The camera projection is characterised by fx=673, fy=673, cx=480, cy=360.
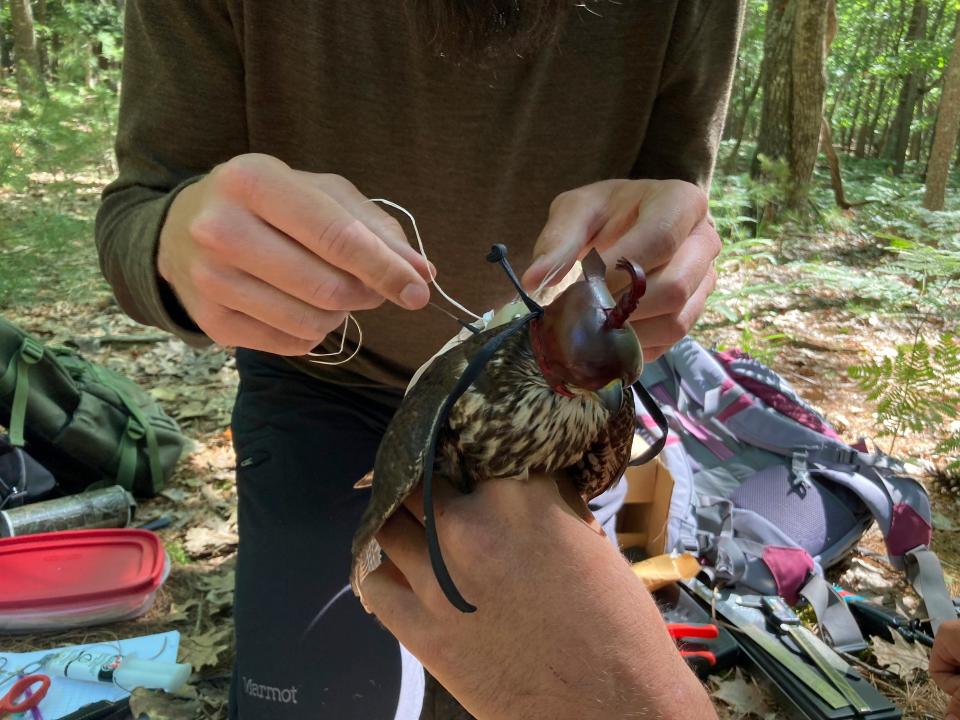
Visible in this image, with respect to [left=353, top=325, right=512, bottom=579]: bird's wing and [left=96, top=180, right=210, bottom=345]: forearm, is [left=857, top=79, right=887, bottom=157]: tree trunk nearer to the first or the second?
[left=96, top=180, right=210, bottom=345]: forearm

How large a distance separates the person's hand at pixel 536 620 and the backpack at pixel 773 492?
2365 mm

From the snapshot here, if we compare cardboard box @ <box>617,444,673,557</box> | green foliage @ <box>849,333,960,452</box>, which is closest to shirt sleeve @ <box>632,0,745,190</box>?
cardboard box @ <box>617,444,673,557</box>

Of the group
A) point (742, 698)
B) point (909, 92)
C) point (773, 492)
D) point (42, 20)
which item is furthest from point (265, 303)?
point (909, 92)

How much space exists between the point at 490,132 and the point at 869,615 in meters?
2.92

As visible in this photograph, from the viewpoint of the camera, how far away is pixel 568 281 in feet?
5.76

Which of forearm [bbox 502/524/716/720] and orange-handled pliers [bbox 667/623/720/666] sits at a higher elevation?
forearm [bbox 502/524/716/720]

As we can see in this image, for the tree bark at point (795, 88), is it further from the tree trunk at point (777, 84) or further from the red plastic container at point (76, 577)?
the red plastic container at point (76, 577)

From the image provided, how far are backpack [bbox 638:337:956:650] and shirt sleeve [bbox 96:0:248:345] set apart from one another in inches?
114

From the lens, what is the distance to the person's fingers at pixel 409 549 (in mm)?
1470

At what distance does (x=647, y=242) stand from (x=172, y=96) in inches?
73.1

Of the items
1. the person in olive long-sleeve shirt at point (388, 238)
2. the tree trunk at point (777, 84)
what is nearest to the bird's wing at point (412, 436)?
the person in olive long-sleeve shirt at point (388, 238)

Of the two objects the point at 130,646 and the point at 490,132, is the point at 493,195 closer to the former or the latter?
the point at 490,132

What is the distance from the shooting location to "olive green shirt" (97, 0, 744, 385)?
2.44 m

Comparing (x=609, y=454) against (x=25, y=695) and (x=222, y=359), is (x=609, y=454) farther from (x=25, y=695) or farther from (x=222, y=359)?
(x=222, y=359)
